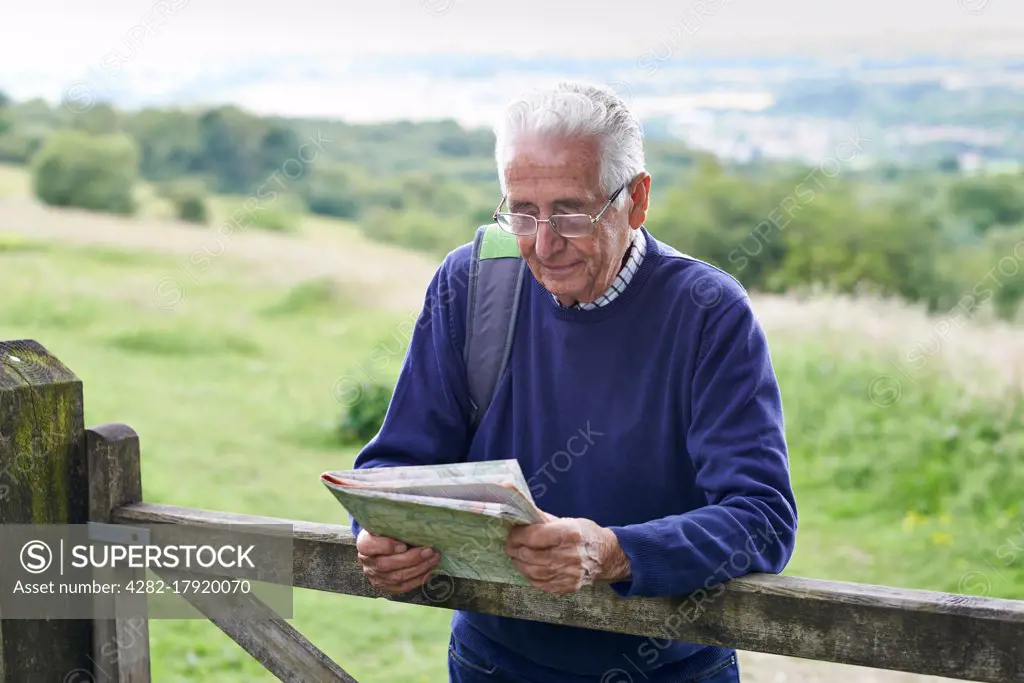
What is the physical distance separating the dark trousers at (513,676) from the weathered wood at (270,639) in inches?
9.4

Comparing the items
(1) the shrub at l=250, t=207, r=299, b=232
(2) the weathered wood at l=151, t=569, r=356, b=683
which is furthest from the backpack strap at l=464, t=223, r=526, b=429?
(1) the shrub at l=250, t=207, r=299, b=232

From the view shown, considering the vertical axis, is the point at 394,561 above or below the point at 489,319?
below

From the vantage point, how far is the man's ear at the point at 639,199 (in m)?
2.24

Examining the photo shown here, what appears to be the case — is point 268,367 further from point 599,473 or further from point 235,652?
point 599,473

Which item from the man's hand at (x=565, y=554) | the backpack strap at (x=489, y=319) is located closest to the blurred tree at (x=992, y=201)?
→ the backpack strap at (x=489, y=319)

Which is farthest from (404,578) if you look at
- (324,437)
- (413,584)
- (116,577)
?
(324,437)

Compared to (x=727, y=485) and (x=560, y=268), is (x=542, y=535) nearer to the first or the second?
(x=727, y=485)

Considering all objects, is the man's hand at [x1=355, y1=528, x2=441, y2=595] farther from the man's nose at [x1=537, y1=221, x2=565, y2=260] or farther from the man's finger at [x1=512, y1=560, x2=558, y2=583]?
the man's nose at [x1=537, y1=221, x2=565, y2=260]

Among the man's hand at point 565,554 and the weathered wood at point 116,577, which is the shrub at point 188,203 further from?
the man's hand at point 565,554

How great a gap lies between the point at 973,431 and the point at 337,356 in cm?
658

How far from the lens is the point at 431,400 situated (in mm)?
2283

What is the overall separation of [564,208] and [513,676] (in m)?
0.96

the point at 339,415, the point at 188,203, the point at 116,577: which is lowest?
the point at 339,415

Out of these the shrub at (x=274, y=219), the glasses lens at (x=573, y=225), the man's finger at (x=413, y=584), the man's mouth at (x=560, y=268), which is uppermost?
the glasses lens at (x=573, y=225)
